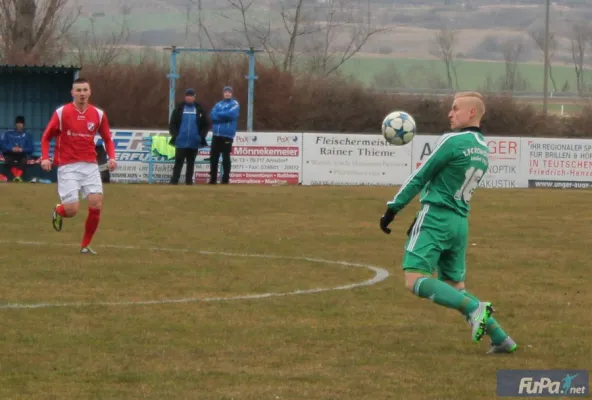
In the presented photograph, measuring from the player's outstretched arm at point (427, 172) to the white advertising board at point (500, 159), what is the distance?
20402mm

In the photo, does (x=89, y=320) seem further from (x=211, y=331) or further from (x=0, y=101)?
(x=0, y=101)

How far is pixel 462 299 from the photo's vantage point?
324 inches

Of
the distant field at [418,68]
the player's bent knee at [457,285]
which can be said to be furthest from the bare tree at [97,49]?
the player's bent knee at [457,285]

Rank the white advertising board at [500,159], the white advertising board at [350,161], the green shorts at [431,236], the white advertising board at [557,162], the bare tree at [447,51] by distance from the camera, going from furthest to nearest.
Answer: the bare tree at [447,51] → the white advertising board at [557,162] → the white advertising board at [500,159] → the white advertising board at [350,161] → the green shorts at [431,236]

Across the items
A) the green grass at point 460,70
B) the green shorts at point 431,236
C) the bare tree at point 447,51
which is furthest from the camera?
the green grass at point 460,70

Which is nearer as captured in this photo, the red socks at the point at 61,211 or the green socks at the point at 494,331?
the green socks at the point at 494,331

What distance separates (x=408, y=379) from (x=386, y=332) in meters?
1.64

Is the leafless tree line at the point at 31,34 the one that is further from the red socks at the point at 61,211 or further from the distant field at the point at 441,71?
the distant field at the point at 441,71

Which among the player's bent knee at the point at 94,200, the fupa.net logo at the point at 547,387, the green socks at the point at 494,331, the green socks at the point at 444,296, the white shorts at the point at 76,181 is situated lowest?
the fupa.net logo at the point at 547,387

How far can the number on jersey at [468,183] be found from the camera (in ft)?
27.2

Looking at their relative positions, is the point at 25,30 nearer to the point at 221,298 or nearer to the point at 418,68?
the point at 221,298

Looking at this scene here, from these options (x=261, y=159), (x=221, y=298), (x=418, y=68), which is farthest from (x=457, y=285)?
(x=418, y=68)

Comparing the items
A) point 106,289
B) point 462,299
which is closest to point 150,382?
point 462,299

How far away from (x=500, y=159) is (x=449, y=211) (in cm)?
2088
